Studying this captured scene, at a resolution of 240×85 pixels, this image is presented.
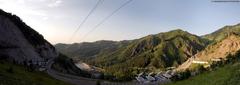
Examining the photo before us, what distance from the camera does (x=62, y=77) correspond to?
618 feet

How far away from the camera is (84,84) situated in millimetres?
171125

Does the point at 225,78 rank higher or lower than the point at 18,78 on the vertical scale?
higher

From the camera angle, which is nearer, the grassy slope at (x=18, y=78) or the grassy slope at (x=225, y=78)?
the grassy slope at (x=225, y=78)

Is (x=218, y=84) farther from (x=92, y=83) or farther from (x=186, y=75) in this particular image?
(x=92, y=83)

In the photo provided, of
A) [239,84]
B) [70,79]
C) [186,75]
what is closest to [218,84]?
[239,84]

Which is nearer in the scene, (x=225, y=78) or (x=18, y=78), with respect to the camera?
(x=225, y=78)

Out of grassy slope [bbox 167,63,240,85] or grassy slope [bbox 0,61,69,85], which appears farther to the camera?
grassy slope [bbox 0,61,69,85]

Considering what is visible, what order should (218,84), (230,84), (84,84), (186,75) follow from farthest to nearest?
(84,84), (186,75), (218,84), (230,84)

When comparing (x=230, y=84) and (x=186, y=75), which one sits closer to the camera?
(x=230, y=84)

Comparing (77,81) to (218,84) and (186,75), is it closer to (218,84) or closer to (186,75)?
(186,75)

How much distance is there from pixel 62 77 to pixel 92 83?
19.0 m

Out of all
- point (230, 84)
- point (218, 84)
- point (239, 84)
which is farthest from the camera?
point (218, 84)

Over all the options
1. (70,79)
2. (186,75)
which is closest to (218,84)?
(186,75)

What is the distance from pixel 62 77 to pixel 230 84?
154 meters
